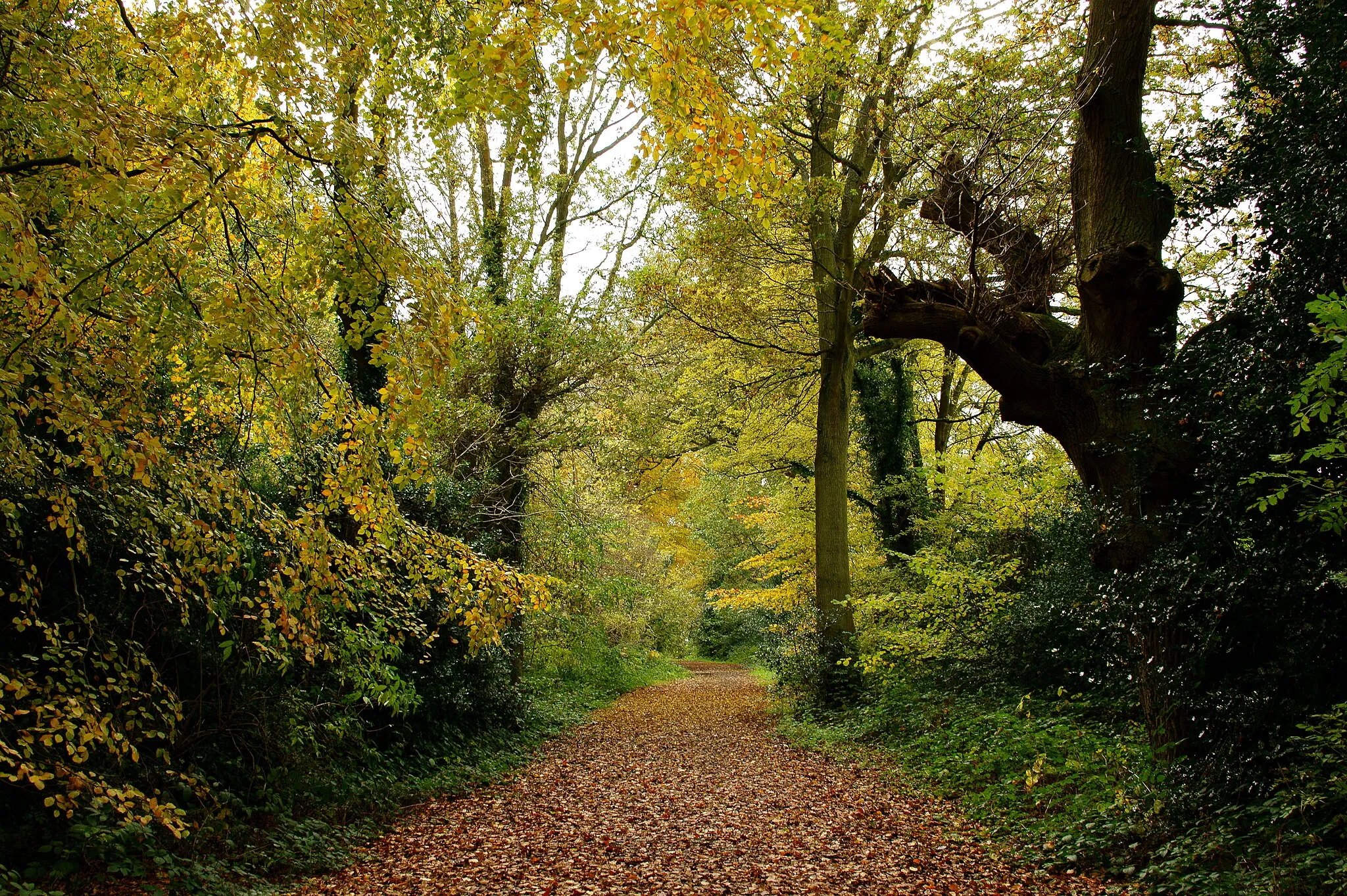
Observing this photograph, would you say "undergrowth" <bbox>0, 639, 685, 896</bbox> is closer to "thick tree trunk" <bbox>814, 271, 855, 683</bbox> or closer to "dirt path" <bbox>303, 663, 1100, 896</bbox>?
"dirt path" <bbox>303, 663, 1100, 896</bbox>

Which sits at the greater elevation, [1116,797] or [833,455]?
[833,455]

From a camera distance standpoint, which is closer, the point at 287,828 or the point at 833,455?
the point at 287,828

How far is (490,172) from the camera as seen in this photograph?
42.1 feet

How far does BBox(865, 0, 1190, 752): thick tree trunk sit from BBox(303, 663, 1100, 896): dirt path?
6.09 feet

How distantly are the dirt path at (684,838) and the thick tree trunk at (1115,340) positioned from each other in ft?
6.09

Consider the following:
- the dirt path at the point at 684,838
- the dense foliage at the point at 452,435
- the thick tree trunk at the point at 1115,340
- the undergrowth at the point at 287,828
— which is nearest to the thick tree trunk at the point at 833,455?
the dense foliage at the point at 452,435

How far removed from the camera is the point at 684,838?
19.6ft

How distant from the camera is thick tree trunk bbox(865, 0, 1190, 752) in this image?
4.98 meters

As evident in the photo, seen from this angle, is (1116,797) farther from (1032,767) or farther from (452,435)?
(452,435)

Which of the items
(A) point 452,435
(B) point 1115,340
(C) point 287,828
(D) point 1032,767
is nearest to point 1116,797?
(D) point 1032,767

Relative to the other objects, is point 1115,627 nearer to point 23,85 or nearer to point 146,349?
point 146,349

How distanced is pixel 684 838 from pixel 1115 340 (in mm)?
4967

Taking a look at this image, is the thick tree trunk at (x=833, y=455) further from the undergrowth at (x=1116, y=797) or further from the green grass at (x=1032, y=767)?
the undergrowth at (x=1116, y=797)

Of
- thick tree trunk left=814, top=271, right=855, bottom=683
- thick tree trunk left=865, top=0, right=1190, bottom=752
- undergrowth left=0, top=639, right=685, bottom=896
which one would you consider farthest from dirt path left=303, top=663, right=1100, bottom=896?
thick tree trunk left=814, top=271, right=855, bottom=683
